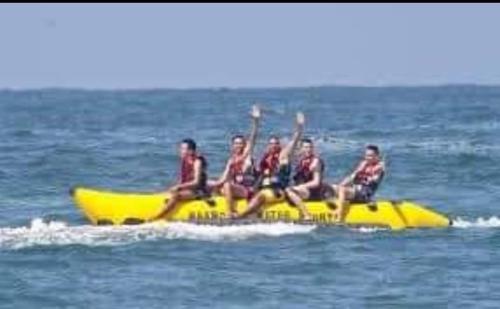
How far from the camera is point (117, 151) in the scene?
125 feet

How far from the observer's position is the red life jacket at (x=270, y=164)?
785 inches

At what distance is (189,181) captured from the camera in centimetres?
1977

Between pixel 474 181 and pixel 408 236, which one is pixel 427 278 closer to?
pixel 408 236

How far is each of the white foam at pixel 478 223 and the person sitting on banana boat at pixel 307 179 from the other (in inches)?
87.2

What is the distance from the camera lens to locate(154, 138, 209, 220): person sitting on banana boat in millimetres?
19594

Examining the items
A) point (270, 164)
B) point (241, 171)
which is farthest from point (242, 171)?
point (270, 164)

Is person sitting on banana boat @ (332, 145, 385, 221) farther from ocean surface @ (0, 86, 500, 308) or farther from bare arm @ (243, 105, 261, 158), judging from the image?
bare arm @ (243, 105, 261, 158)

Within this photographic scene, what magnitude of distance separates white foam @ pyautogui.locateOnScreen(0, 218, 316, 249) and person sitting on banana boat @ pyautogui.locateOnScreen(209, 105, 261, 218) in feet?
1.52

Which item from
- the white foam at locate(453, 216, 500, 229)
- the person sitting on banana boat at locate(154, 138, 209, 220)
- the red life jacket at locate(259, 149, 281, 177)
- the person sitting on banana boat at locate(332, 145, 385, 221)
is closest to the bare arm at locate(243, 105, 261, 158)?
the red life jacket at locate(259, 149, 281, 177)

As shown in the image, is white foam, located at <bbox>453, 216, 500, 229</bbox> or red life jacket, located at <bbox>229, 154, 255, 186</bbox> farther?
white foam, located at <bbox>453, 216, 500, 229</bbox>

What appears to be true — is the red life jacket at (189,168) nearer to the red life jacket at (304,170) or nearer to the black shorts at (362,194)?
the red life jacket at (304,170)

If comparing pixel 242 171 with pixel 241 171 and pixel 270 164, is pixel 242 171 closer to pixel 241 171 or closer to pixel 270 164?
pixel 241 171

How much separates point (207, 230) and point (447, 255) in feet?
10.1

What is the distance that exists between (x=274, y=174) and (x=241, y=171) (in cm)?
42
